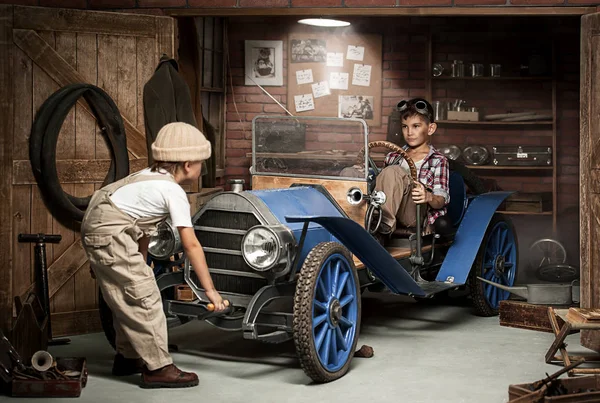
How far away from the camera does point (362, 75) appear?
9.30 meters

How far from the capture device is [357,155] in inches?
210

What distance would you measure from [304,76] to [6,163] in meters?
4.40

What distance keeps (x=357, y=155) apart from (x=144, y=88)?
1.44 metres

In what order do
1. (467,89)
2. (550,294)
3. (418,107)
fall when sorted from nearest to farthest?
(550,294) → (418,107) → (467,89)

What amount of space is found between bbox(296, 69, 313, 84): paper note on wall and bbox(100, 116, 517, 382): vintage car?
140 inches

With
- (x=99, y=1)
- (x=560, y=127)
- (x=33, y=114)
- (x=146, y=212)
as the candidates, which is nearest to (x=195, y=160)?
(x=146, y=212)

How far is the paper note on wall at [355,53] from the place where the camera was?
9.27m

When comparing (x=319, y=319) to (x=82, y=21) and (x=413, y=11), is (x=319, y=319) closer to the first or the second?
(x=413, y=11)

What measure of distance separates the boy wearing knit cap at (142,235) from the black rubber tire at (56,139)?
1.23 meters

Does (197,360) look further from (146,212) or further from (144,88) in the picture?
(144,88)

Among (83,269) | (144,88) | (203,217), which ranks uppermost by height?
(144,88)

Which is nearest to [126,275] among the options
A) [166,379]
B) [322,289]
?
[166,379]

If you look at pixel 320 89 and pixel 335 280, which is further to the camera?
pixel 320 89

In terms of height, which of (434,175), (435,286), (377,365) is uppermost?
(434,175)
